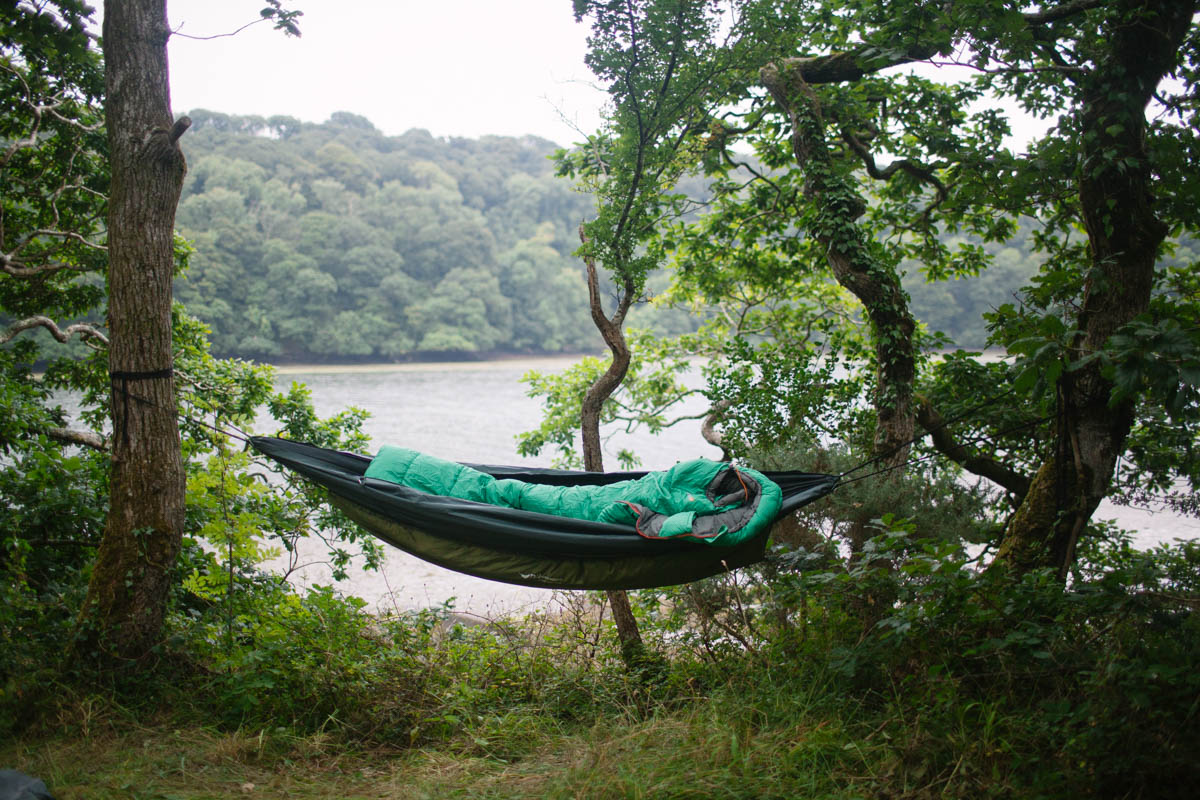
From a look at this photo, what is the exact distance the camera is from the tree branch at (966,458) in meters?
3.46

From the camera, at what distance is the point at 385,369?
670 inches

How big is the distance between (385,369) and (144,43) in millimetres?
15298

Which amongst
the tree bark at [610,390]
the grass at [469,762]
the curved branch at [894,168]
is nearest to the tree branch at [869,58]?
the curved branch at [894,168]

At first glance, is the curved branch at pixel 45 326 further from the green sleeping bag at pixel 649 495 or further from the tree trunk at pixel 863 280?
the tree trunk at pixel 863 280

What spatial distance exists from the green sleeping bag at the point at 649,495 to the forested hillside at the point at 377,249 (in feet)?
38.4

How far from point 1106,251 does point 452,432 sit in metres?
12.0

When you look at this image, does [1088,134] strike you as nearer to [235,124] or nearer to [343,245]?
[343,245]

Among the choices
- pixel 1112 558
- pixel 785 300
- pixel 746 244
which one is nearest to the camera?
pixel 1112 558

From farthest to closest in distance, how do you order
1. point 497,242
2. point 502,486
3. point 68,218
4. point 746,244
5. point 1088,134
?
point 497,242 < point 746,244 < point 68,218 < point 502,486 < point 1088,134

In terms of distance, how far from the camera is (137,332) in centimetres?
218

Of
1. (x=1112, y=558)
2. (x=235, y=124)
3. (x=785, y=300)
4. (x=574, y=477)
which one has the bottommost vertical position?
(x=1112, y=558)

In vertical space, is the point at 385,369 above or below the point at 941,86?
below

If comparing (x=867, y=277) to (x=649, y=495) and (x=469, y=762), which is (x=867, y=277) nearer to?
(x=649, y=495)

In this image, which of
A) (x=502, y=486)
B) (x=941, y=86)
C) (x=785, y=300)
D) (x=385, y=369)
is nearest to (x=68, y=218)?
(x=502, y=486)
